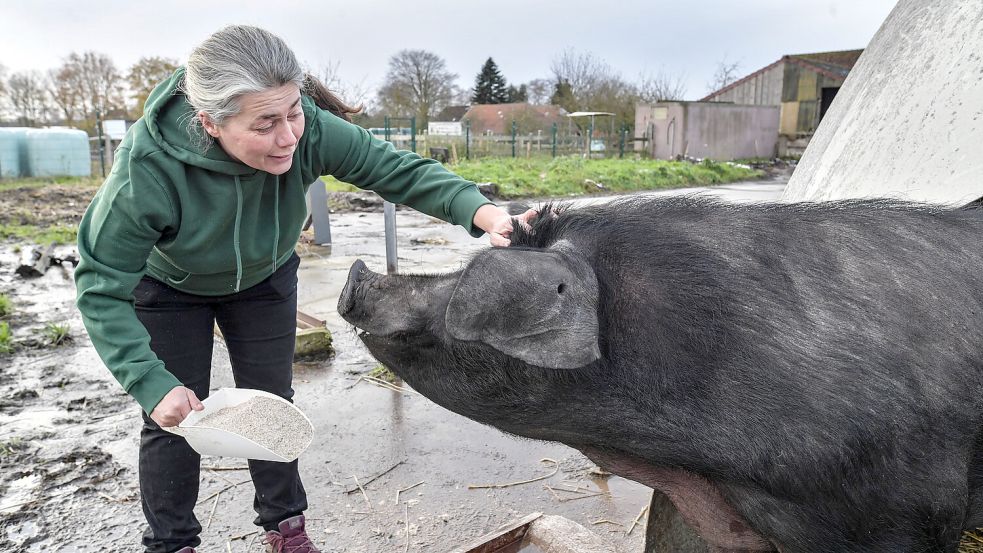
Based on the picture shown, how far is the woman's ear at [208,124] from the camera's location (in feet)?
6.57

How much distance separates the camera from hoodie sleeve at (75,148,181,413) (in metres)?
1.98

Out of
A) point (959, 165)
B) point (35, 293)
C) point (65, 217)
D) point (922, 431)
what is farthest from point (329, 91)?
point (65, 217)

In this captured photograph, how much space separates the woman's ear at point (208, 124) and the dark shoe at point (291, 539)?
141 centimetres

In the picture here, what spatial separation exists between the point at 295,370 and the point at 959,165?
3641 millimetres

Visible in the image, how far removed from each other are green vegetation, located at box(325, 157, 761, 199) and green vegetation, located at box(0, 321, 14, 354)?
9631 mm

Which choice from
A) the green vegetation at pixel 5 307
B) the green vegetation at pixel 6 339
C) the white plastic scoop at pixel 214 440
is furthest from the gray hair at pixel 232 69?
the green vegetation at pixel 5 307

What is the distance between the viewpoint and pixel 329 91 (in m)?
2.58

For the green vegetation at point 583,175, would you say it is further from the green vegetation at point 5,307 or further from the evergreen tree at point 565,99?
the evergreen tree at point 565,99

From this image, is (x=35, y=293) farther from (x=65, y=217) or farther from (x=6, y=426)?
(x=65, y=217)

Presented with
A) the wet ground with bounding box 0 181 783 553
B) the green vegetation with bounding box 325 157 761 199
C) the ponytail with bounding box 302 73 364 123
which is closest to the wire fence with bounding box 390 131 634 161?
the green vegetation with bounding box 325 157 761 199

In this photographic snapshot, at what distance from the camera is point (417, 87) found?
3969 centimetres

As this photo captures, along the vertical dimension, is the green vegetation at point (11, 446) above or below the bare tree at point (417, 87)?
below

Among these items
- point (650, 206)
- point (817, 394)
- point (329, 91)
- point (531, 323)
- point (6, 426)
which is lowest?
point (6, 426)

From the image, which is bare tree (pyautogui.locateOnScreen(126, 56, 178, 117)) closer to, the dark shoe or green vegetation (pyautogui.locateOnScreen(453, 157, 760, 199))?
green vegetation (pyautogui.locateOnScreen(453, 157, 760, 199))
